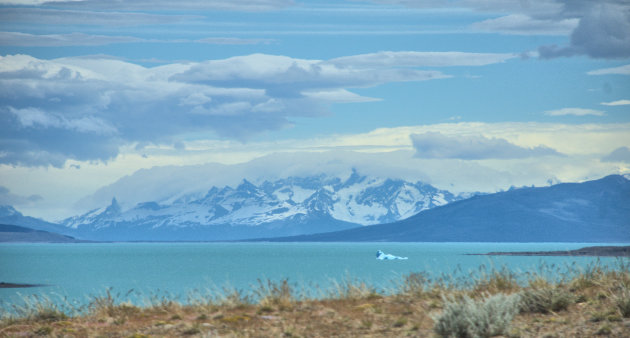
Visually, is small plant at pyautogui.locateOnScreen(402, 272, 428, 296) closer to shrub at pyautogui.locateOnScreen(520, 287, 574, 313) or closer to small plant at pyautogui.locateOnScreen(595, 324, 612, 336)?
shrub at pyautogui.locateOnScreen(520, 287, 574, 313)

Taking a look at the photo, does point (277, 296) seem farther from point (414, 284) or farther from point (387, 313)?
point (414, 284)

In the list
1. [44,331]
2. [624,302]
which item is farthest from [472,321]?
[44,331]

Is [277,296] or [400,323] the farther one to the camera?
[277,296]

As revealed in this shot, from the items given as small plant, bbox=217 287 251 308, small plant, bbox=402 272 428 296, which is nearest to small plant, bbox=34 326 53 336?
small plant, bbox=217 287 251 308

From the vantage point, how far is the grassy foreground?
1420cm

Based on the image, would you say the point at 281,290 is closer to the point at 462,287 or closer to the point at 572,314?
the point at 462,287

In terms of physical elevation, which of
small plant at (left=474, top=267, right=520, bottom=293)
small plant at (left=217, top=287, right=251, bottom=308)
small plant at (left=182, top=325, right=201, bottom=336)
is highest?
small plant at (left=474, top=267, right=520, bottom=293)

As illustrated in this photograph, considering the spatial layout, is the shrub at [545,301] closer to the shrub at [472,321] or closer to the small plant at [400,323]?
the shrub at [472,321]

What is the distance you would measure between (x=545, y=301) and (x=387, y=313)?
348 cm

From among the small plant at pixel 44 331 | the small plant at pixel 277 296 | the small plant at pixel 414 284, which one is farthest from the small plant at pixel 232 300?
the small plant at pixel 44 331

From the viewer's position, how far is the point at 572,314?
15711mm

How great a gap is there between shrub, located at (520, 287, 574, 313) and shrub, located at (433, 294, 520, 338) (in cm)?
223

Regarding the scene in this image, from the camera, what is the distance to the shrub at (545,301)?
16.2 meters

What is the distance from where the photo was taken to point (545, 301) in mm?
16344
